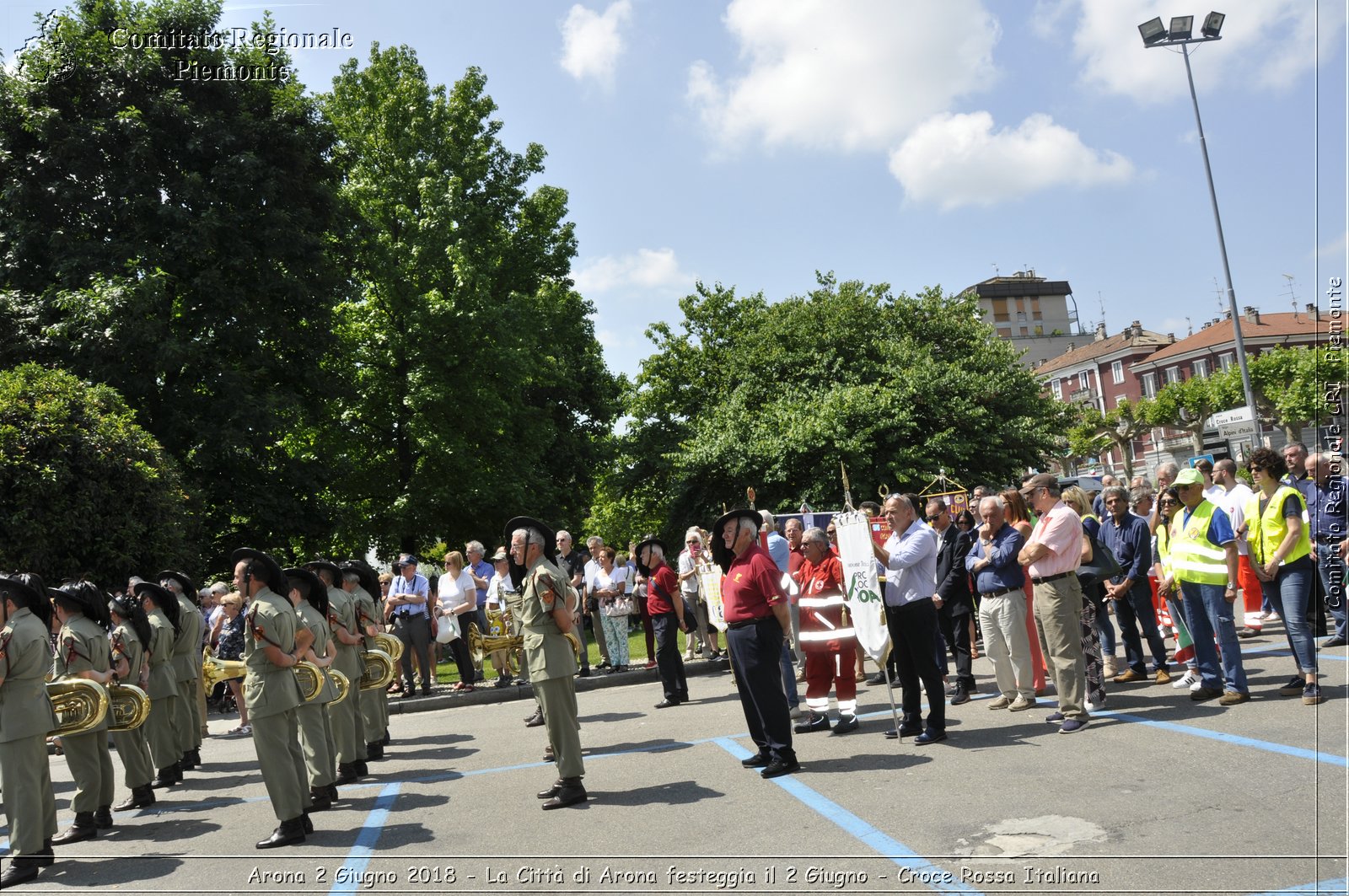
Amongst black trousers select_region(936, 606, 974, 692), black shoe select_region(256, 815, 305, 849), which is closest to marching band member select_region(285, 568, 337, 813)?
black shoe select_region(256, 815, 305, 849)

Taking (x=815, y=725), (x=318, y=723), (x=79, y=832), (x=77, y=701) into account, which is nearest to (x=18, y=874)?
(x=79, y=832)

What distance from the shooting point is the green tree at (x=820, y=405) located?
31031 mm

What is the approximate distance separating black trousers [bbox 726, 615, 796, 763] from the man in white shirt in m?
4.58

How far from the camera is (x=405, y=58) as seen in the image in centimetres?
3244

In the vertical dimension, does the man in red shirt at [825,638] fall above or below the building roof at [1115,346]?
below

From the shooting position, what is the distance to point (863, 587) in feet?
30.0

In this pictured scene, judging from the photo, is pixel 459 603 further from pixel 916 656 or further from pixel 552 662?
pixel 916 656

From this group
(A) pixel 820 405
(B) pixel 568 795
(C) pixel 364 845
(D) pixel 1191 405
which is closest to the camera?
(C) pixel 364 845

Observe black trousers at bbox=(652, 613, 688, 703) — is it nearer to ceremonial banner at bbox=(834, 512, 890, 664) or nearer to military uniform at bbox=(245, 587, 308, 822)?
ceremonial banner at bbox=(834, 512, 890, 664)

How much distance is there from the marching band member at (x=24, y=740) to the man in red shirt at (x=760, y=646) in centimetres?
502

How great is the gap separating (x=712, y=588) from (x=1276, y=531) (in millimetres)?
7271

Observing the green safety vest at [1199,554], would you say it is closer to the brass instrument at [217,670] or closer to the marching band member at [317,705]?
the marching band member at [317,705]

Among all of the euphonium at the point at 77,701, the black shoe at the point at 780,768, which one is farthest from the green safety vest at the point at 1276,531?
the euphonium at the point at 77,701

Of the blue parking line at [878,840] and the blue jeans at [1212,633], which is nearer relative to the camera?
the blue parking line at [878,840]
